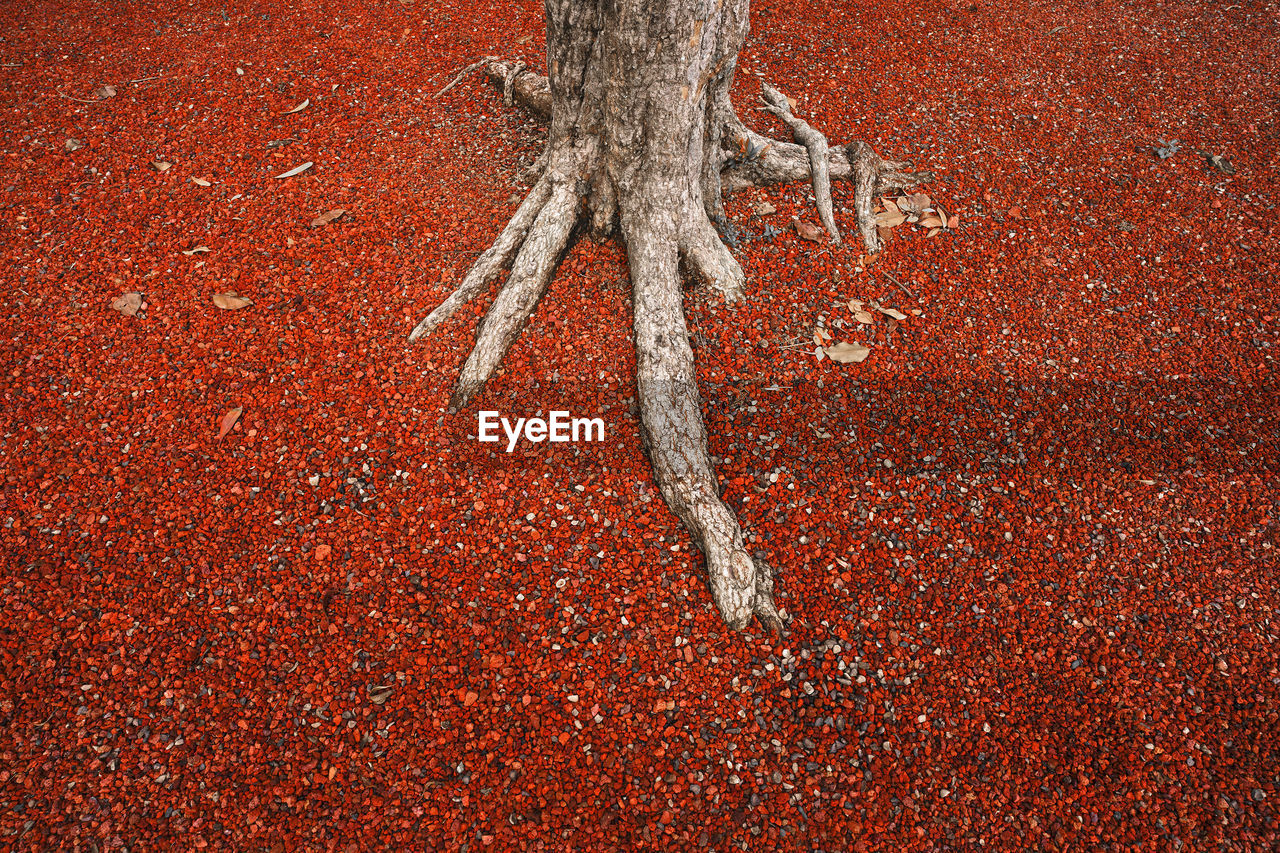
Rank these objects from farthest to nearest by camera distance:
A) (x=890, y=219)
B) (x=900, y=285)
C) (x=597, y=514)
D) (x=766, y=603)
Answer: (x=890, y=219)
(x=900, y=285)
(x=597, y=514)
(x=766, y=603)

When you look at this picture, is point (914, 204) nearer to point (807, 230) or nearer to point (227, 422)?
point (807, 230)

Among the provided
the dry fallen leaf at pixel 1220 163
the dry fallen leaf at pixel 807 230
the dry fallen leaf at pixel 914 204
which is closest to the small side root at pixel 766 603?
the dry fallen leaf at pixel 807 230

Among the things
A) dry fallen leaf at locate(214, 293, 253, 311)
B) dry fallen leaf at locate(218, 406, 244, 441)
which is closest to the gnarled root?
dry fallen leaf at locate(218, 406, 244, 441)

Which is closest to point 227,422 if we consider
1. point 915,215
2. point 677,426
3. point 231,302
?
point 231,302

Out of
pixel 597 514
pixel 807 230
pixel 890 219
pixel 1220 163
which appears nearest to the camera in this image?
pixel 597 514

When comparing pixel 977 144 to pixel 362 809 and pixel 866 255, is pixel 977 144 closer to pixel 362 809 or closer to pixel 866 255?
pixel 866 255

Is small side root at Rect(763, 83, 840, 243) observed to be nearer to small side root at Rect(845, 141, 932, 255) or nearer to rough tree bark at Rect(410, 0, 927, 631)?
rough tree bark at Rect(410, 0, 927, 631)
